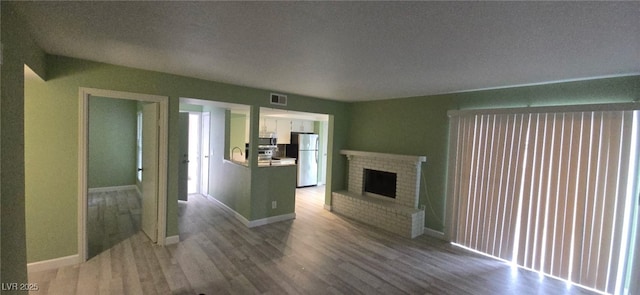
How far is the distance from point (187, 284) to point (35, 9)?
243 cm

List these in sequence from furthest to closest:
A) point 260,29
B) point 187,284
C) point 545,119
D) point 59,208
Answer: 1. point 545,119
2. point 59,208
3. point 187,284
4. point 260,29

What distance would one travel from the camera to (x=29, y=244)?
269cm

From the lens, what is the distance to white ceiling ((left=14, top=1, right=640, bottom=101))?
1.51m

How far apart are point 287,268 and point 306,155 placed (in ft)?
14.9

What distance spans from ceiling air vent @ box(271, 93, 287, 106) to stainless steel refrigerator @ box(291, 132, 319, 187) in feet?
9.16

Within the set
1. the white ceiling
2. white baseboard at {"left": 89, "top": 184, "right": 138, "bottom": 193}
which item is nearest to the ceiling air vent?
the white ceiling

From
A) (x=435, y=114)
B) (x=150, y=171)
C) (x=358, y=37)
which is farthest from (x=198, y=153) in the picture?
(x=358, y=37)

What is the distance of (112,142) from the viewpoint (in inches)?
247

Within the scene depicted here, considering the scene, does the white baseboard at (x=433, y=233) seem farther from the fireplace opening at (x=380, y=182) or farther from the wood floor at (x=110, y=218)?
the wood floor at (x=110, y=218)

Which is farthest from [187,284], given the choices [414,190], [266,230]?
[414,190]

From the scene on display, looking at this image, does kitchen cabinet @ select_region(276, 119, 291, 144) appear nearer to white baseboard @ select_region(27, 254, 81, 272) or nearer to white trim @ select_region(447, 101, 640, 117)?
white trim @ select_region(447, 101, 640, 117)

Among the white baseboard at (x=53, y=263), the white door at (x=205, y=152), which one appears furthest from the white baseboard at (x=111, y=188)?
the white baseboard at (x=53, y=263)

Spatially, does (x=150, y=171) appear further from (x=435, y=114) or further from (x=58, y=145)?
(x=435, y=114)

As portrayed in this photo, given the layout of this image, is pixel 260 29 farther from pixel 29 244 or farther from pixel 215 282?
pixel 29 244
